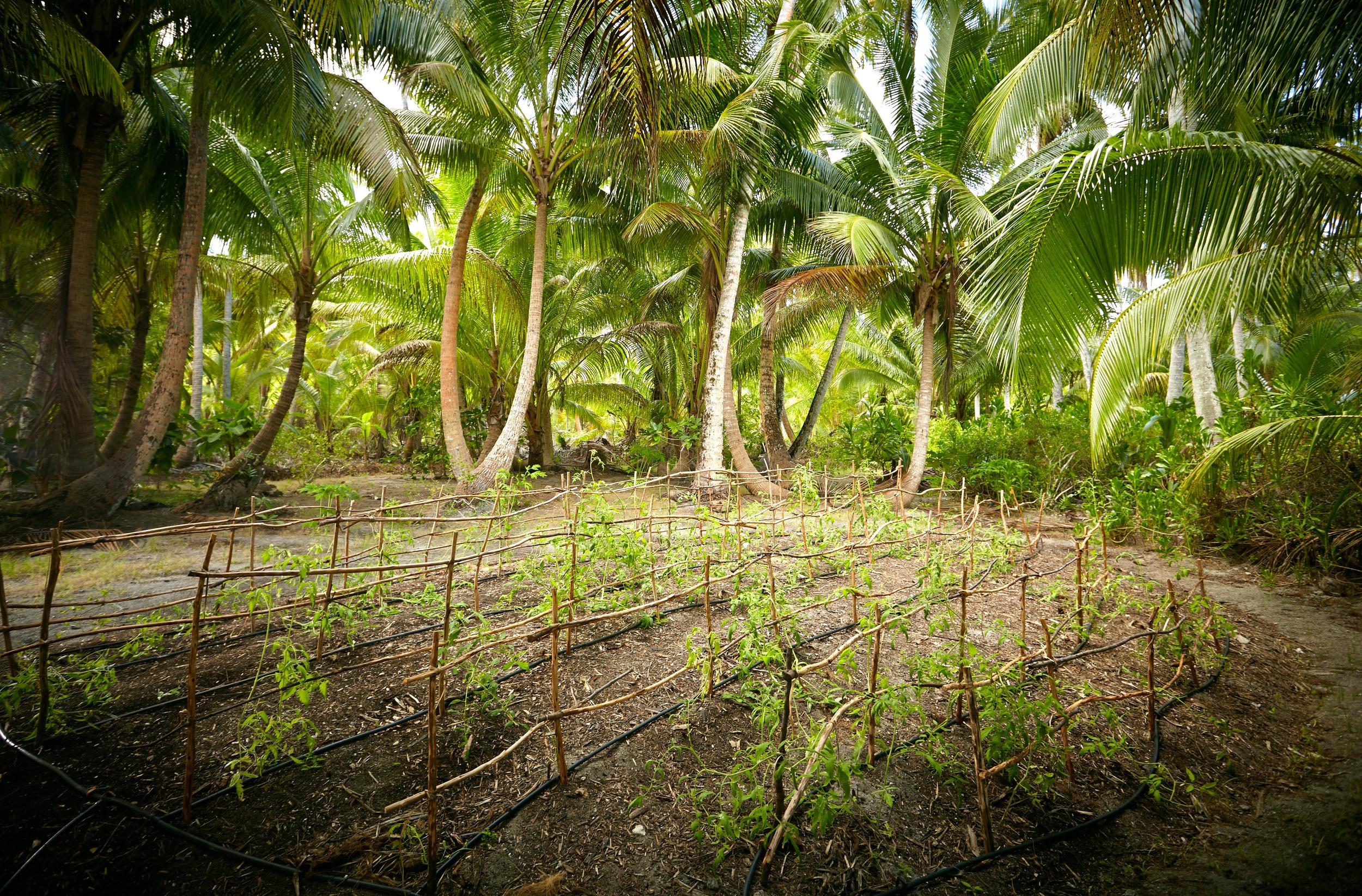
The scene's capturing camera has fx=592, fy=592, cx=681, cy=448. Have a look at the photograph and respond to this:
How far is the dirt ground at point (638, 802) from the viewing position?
5.94 feet

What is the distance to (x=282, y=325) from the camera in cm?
1672

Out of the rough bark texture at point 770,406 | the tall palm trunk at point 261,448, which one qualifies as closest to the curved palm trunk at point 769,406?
the rough bark texture at point 770,406

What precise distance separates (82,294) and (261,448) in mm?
2604

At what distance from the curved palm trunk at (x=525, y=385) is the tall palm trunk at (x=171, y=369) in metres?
3.32

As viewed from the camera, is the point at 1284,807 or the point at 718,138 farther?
the point at 718,138

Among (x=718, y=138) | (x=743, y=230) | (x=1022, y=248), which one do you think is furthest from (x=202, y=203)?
(x=1022, y=248)

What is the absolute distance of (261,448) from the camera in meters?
8.04

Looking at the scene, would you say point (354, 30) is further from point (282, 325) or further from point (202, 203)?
point (282, 325)

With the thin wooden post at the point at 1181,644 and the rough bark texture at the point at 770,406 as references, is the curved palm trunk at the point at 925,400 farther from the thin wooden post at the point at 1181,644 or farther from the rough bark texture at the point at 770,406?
the thin wooden post at the point at 1181,644

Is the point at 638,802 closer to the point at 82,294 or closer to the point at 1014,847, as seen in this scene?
the point at 1014,847

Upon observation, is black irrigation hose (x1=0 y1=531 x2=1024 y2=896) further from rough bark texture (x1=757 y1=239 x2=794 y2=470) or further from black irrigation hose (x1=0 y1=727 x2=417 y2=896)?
→ rough bark texture (x1=757 y1=239 x2=794 y2=470)

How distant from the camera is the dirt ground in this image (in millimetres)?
1811

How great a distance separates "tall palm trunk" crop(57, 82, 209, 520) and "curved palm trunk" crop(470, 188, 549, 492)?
3323 mm

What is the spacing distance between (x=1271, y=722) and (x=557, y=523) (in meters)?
6.09
